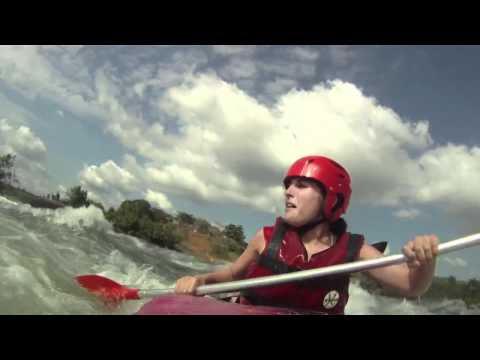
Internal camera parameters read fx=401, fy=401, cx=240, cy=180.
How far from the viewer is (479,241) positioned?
1.77 m

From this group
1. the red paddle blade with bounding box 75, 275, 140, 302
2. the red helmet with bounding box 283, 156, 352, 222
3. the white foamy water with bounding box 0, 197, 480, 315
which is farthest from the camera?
the white foamy water with bounding box 0, 197, 480, 315

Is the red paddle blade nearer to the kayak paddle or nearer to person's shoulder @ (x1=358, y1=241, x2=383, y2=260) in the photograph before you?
the kayak paddle

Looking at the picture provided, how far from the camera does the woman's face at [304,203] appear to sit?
8.17 feet

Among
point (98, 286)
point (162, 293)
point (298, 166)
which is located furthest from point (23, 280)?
point (298, 166)

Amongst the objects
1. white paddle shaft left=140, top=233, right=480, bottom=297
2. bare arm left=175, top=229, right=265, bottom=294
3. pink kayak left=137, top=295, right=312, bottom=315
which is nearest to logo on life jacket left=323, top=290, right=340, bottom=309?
pink kayak left=137, top=295, right=312, bottom=315

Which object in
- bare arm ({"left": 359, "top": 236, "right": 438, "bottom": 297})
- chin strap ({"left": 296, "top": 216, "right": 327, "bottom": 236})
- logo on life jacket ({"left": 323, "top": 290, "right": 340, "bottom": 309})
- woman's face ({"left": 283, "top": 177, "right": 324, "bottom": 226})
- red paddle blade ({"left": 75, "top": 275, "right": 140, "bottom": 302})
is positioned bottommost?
red paddle blade ({"left": 75, "top": 275, "right": 140, "bottom": 302})

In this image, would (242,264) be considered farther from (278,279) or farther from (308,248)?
(278,279)

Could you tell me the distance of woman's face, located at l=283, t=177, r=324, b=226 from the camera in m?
2.49

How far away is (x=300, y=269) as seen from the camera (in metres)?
2.42

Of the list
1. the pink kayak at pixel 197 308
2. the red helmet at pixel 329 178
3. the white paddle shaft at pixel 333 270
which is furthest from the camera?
the red helmet at pixel 329 178

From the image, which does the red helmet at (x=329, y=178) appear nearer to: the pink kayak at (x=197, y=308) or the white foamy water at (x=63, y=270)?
the pink kayak at (x=197, y=308)

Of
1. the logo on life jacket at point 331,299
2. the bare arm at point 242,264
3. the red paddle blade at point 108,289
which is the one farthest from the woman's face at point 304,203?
the red paddle blade at point 108,289

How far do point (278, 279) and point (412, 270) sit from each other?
0.68m
